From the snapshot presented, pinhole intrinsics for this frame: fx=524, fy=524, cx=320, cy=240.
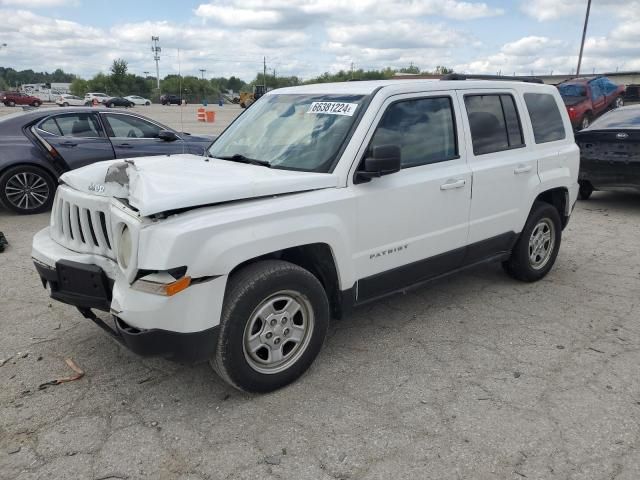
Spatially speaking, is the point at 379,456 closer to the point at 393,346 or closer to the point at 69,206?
the point at 393,346

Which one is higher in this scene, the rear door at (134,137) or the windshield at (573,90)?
the windshield at (573,90)

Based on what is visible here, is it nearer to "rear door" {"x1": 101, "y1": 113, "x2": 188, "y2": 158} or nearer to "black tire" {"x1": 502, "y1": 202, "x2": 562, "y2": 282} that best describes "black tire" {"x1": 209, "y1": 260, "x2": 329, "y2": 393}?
"black tire" {"x1": 502, "y1": 202, "x2": 562, "y2": 282}

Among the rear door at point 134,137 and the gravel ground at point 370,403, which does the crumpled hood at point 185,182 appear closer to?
the gravel ground at point 370,403

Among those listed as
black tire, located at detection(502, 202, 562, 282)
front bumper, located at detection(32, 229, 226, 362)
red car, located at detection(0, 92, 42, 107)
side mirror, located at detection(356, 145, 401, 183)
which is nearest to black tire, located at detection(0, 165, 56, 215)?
front bumper, located at detection(32, 229, 226, 362)

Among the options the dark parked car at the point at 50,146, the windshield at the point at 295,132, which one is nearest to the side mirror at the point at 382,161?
the windshield at the point at 295,132

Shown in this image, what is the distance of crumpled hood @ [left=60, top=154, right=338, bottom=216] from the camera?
8.97 feet

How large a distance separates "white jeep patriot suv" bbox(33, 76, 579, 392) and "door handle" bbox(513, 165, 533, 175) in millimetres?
19

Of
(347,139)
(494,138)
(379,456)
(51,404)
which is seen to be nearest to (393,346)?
(379,456)

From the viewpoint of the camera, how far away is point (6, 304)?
450cm

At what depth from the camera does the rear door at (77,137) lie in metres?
7.68

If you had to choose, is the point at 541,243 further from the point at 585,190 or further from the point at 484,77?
the point at 585,190

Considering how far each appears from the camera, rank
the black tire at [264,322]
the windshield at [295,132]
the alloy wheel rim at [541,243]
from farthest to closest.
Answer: the alloy wheel rim at [541,243] < the windshield at [295,132] < the black tire at [264,322]

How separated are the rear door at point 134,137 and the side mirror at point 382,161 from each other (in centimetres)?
522

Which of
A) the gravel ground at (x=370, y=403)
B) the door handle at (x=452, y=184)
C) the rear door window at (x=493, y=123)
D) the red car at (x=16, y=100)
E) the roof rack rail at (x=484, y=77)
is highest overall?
the red car at (x=16, y=100)
